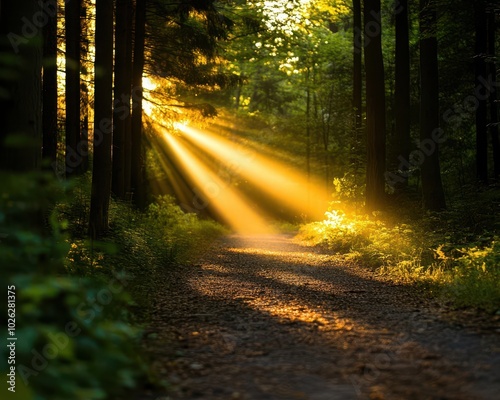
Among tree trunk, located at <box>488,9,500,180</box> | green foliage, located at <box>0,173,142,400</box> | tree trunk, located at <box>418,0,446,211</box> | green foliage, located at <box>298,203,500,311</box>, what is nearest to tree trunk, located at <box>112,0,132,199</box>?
green foliage, located at <box>298,203,500,311</box>

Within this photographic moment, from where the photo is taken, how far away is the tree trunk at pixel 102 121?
10680mm

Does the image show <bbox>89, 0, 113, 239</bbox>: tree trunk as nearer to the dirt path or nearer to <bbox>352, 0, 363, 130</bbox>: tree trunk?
the dirt path

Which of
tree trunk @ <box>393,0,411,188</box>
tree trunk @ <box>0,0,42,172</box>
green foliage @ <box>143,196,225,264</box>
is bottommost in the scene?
green foliage @ <box>143,196,225,264</box>

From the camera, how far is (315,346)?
5.09 metres

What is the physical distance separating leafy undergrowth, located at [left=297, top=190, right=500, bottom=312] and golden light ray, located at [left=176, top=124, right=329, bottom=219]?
2411 cm

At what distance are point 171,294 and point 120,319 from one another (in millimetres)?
3081

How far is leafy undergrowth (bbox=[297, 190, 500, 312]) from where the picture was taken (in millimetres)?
7242

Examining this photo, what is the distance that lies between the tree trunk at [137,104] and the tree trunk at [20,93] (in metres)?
10.9

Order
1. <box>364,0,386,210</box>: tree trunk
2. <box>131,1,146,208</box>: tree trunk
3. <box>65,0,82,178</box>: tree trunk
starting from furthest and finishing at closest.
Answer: <box>131,1,146,208</box>: tree trunk, <box>364,0,386,210</box>: tree trunk, <box>65,0,82,178</box>: tree trunk

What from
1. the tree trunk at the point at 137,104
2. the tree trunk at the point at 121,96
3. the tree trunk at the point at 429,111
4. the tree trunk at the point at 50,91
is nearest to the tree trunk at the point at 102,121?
the tree trunk at the point at 50,91

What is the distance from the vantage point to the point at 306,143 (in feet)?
132
